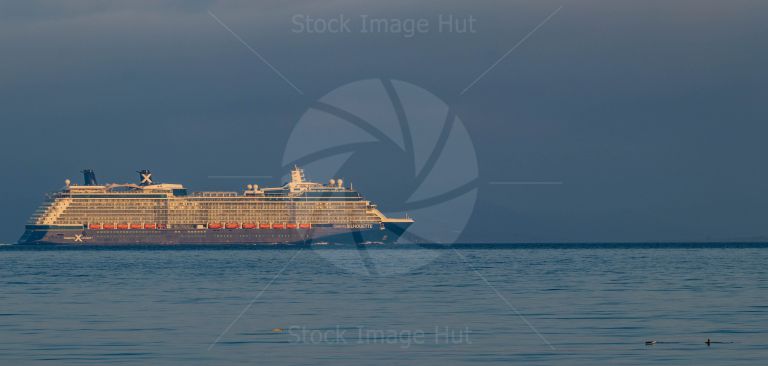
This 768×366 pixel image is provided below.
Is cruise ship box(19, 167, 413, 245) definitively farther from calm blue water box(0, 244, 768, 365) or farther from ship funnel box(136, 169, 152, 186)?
calm blue water box(0, 244, 768, 365)

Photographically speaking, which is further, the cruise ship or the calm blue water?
the cruise ship

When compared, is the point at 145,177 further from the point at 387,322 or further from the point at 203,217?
the point at 387,322

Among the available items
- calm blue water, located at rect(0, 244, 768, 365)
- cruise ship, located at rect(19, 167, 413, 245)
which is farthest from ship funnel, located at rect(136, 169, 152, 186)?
calm blue water, located at rect(0, 244, 768, 365)

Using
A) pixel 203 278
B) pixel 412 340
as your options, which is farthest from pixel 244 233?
pixel 412 340

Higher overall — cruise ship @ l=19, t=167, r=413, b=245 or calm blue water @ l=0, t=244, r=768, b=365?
cruise ship @ l=19, t=167, r=413, b=245

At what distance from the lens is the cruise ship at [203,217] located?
502 feet

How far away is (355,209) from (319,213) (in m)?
5.68

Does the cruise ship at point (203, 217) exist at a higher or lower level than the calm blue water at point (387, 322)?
higher

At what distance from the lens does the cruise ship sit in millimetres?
152875

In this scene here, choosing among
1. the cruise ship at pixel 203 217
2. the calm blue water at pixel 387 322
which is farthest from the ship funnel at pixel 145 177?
the calm blue water at pixel 387 322

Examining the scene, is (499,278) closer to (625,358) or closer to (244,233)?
(625,358)

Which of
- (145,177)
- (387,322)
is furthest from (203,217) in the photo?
(387,322)

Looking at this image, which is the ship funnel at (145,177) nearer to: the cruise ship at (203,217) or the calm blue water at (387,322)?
the cruise ship at (203,217)

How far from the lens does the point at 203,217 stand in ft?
504
